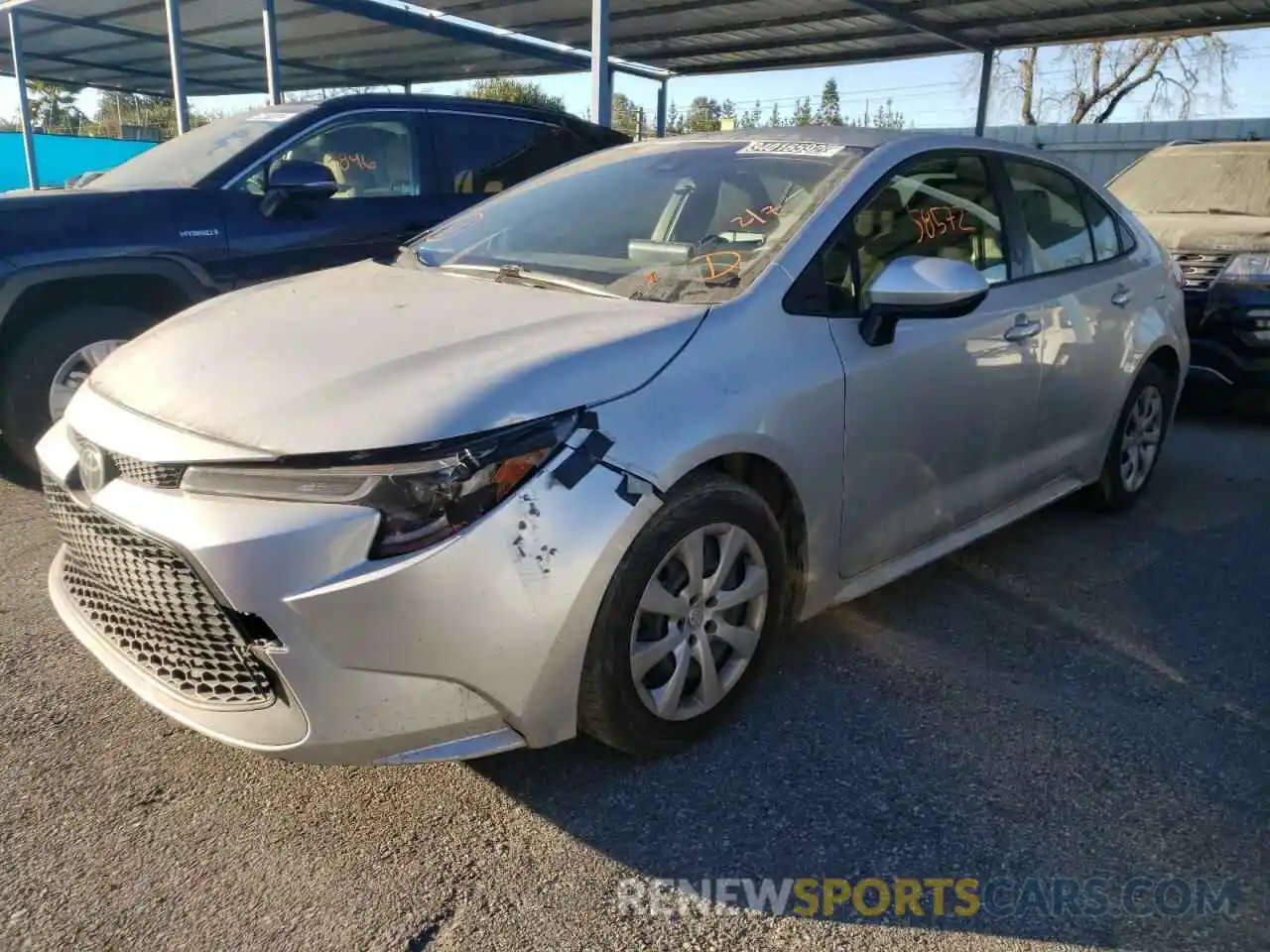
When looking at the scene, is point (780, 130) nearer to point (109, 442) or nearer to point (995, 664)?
point (995, 664)

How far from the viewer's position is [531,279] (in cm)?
316

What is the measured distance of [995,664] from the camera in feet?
11.0

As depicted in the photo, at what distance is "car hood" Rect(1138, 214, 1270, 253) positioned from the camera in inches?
259

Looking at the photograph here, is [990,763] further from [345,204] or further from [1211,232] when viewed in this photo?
[1211,232]

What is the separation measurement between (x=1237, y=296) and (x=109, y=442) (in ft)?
21.1

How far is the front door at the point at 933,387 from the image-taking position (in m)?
3.10

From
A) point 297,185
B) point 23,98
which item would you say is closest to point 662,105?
point 23,98

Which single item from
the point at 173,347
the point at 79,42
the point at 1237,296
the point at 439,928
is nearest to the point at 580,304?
the point at 173,347

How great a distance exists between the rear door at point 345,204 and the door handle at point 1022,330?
2.96 meters

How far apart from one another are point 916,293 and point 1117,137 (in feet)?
51.9

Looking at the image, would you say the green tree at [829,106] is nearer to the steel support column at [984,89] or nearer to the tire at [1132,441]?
the steel support column at [984,89]

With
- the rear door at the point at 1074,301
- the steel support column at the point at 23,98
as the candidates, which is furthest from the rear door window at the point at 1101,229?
the steel support column at the point at 23,98

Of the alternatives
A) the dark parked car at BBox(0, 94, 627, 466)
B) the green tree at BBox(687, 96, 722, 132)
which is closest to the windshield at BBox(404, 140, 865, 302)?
the dark parked car at BBox(0, 94, 627, 466)

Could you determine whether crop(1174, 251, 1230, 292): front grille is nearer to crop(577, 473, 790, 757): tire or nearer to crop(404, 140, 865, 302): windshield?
crop(404, 140, 865, 302): windshield
